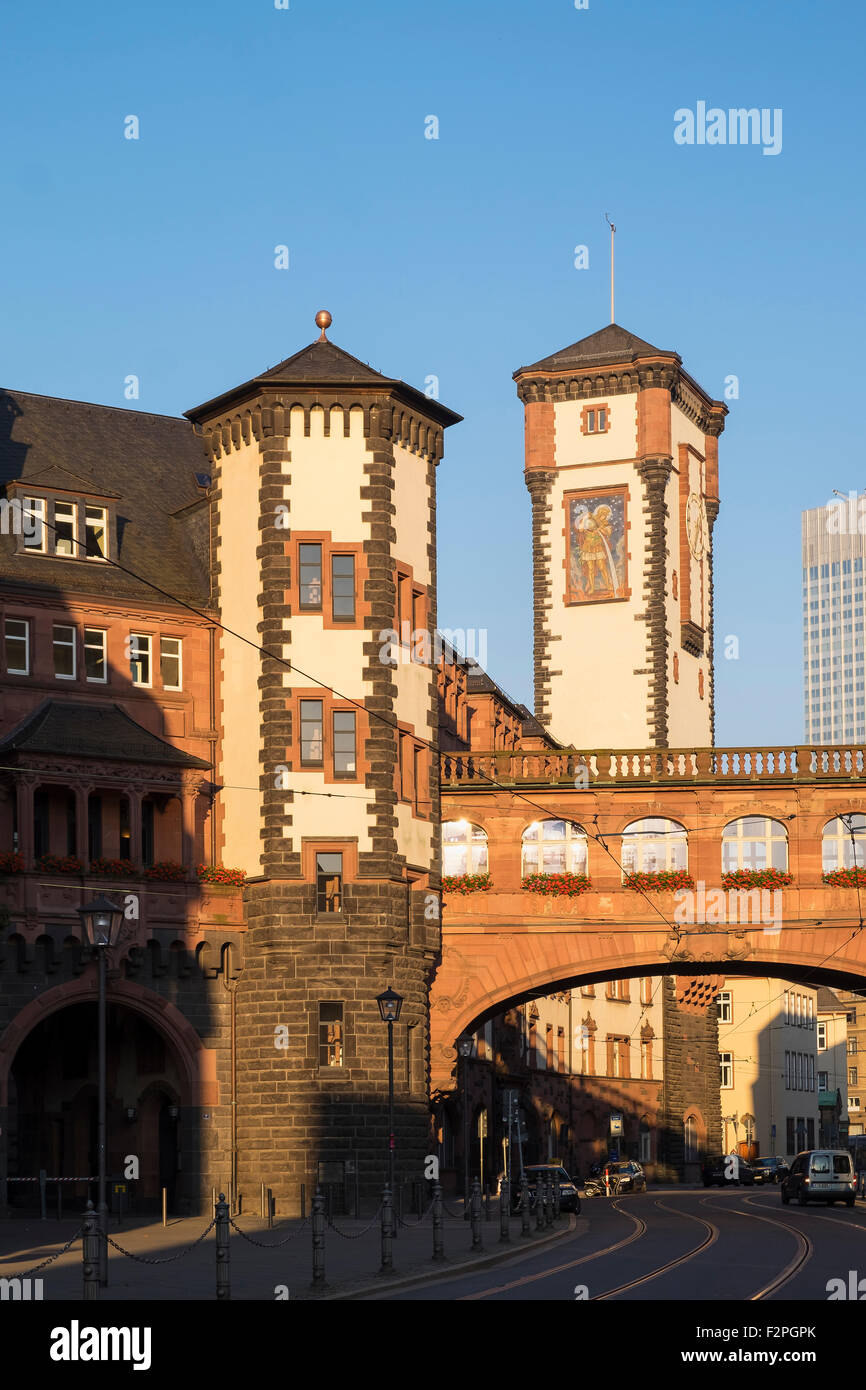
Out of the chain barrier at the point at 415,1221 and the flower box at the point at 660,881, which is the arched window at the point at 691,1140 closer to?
the flower box at the point at 660,881

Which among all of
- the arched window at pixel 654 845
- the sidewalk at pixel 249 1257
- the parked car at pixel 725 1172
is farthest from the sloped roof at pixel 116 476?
the parked car at pixel 725 1172

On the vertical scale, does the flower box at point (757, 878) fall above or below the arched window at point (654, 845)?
below

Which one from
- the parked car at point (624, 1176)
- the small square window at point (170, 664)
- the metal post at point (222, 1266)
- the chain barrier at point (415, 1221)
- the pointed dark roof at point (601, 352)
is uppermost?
the pointed dark roof at point (601, 352)

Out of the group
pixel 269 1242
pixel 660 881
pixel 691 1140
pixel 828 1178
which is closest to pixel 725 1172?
pixel 691 1140

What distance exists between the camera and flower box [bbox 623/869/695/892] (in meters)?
55.0

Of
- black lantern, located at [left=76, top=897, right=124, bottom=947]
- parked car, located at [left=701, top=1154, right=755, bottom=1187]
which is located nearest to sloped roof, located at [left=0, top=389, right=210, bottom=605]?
black lantern, located at [left=76, top=897, right=124, bottom=947]

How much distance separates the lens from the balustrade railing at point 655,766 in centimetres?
5538

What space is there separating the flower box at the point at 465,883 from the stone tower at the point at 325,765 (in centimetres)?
293

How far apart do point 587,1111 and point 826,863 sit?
39788 millimetres

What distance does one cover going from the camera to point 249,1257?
32.4 meters

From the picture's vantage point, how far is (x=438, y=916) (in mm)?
52531

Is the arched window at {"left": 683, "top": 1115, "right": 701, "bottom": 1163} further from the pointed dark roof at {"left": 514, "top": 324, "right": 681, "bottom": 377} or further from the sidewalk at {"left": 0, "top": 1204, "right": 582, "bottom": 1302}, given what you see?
the sidewalk at {"left": 0, "top": 1204, "right": 582, "bottom": 1302}

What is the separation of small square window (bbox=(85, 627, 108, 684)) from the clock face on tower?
40823 mm

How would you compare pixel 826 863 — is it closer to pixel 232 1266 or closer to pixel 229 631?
pixel 229 631
